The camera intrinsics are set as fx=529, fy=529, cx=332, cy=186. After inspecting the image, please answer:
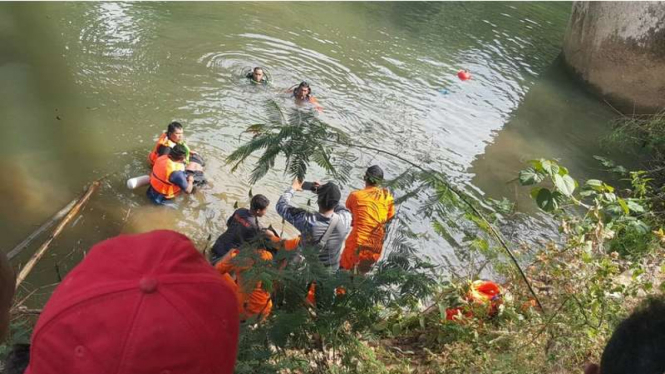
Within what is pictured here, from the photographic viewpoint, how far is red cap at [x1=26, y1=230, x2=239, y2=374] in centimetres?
137

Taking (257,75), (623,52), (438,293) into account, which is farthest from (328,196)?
(623,52)

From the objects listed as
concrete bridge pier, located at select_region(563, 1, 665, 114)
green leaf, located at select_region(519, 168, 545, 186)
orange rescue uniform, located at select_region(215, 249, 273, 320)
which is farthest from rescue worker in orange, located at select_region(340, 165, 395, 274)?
concrete bridge pier, located at select_region(563, 1, 665, 114)

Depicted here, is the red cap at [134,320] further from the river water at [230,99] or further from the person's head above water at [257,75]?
the person's head above water at [257,75]

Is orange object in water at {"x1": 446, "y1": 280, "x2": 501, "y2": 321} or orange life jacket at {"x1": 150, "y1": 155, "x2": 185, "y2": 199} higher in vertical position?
orange object in water at {"x1": 446, "y1": 280, "x2": 501, "y2": 321}

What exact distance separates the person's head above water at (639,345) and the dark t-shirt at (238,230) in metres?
3.78

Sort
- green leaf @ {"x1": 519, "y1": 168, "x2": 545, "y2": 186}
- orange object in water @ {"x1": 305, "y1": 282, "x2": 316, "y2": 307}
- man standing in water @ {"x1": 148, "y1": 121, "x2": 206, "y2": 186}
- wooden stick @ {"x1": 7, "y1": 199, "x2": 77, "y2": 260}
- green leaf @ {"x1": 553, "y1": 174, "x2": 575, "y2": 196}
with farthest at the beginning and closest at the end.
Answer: man standing in water @ {"x1": 148, "y1": 121, "x2": 206, "y2": 186} < wooden stick @ {"x1": 7, "y1": 199, "x2": 77, "y2": 260} < green leaf @ {"x1": 519, "y1": 168, "x2": 545, "y2": 186} < green leaf @ {"x1": 553, "y1": 174, "x2": 575, "y2": 196} < orange object in water @ {"x1": 305, "y1": 282, "x2": 316, "y2": 307}

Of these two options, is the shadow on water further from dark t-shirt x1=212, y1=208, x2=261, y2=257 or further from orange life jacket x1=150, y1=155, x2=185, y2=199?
orange life jacket x1=150, y1=155, x2=185, y2=199

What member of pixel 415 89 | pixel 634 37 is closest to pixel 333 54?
pixel 415 89

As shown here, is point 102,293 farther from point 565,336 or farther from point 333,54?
point 333,54

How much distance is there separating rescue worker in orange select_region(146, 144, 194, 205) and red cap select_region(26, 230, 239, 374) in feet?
18.4

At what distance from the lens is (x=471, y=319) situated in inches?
187

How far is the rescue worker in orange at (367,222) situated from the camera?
170 inches

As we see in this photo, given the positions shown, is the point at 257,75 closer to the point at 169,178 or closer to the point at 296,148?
the point at 169,178

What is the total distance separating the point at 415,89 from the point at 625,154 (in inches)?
185
